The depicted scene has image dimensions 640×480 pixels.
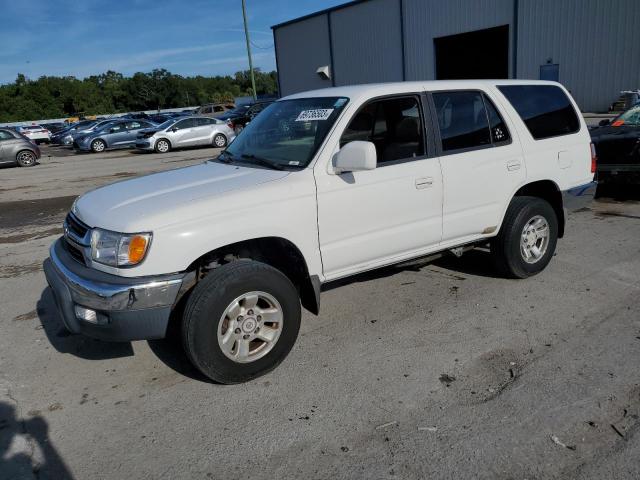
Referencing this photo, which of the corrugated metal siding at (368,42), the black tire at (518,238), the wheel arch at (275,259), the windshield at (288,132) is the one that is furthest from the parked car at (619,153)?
the corrugated metal siding at (368,42)

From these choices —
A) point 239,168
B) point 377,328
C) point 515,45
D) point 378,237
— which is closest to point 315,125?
point 239,168

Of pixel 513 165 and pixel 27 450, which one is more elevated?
pixel 513 165

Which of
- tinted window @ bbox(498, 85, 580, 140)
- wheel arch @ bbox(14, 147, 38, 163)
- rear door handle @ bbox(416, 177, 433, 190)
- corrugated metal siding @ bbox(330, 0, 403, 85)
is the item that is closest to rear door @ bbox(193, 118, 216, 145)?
wheel arch @ bbox(14, 147, 38, 163)

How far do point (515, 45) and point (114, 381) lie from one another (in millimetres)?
26508

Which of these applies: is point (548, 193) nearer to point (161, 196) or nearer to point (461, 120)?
point (461, 120)

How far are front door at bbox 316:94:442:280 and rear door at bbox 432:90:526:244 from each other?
0.54 feet

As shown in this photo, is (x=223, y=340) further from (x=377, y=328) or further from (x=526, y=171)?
(x=526, y=171)

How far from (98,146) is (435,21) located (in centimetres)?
1874

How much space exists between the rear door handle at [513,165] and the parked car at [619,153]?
13.9ft

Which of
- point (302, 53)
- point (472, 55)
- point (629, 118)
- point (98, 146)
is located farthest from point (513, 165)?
point (302, 53)

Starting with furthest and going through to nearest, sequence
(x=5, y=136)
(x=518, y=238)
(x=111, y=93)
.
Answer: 1. (x=111, y=93)
2. (x=5, y=136)
3. (x=518, y=238)

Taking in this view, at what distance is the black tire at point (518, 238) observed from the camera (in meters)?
4.82

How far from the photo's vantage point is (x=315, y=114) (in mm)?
4148

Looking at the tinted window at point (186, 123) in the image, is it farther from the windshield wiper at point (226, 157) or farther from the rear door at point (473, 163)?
the rear door at point (473, 163)
